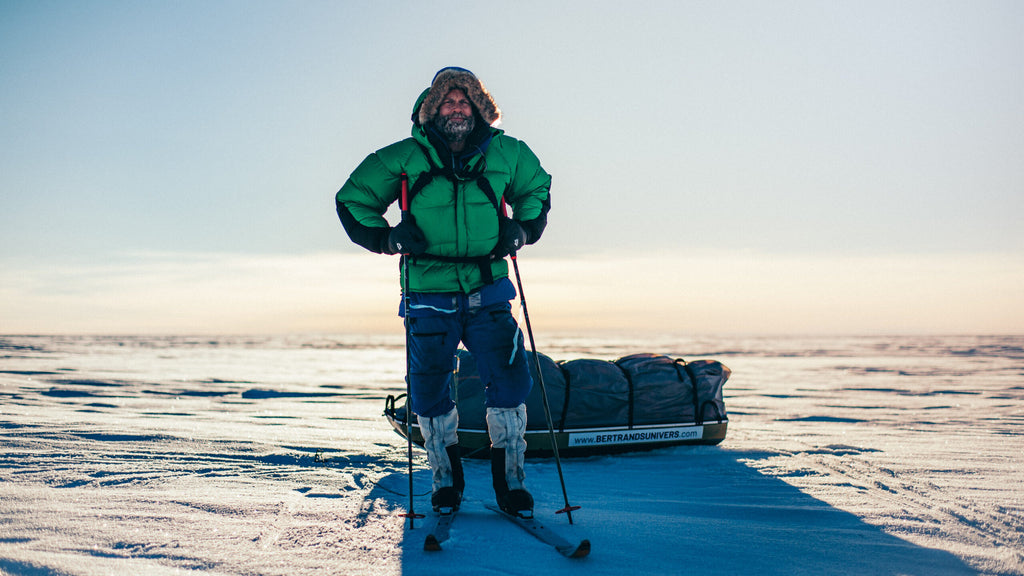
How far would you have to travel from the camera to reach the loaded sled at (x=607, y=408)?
459 centimetres

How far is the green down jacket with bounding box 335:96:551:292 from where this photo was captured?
9.96 feet

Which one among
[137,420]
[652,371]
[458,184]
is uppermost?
[458,184]

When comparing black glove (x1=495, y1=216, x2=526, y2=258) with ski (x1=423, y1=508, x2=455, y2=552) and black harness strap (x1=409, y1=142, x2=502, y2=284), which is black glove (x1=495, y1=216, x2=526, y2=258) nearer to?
black harness strap (x1=409, y1=142, x2=502, y2=284)

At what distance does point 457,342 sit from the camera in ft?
10.4

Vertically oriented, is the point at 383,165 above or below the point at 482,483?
above

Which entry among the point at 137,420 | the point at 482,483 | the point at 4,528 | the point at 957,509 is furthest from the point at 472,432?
the point at 137,420

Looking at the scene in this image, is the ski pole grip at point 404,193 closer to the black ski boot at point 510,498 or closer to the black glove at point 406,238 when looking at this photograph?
the black glove at point 406,238

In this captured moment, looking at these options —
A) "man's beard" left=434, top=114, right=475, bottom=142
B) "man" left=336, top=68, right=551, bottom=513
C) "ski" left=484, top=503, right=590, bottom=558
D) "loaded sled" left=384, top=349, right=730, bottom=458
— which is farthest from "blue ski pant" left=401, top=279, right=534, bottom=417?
"loaded sled" left=384, top=349, right=730, bottom=458

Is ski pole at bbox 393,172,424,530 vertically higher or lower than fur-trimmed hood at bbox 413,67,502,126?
lower

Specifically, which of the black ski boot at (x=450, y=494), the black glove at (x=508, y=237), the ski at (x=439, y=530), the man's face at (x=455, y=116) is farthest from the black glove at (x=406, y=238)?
the ski at (x=439, y=530)

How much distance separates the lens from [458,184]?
3064mm

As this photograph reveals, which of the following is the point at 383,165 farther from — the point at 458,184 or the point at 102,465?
the point at 102,465

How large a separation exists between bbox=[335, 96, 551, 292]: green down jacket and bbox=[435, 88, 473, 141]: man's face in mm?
62

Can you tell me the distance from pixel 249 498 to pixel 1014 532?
388 centimetres
